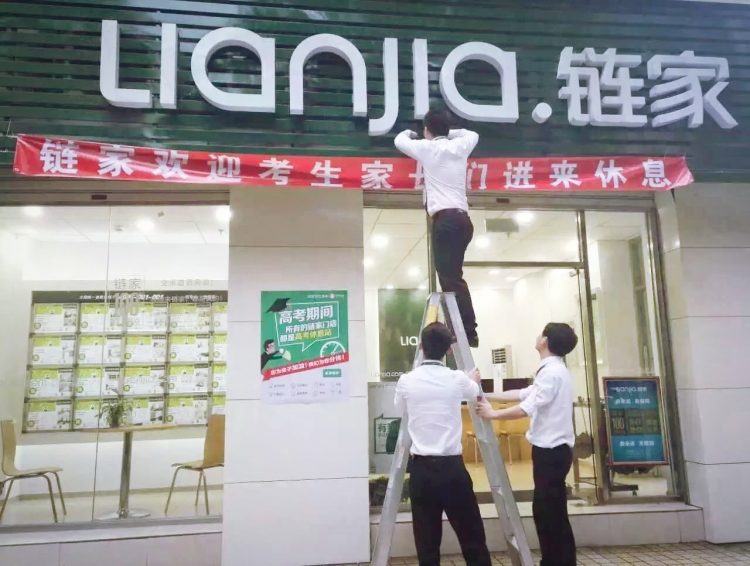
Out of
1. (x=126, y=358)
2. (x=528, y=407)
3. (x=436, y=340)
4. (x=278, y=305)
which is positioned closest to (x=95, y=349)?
(x=126, y=358)

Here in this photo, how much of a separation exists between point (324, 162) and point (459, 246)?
1573 millimetres

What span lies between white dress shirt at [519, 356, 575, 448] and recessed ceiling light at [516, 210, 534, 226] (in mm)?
2886

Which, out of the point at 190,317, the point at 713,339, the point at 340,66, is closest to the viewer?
the point at 340,66

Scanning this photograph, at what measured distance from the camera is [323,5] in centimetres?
543

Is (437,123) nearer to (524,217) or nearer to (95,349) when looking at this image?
(524,217)

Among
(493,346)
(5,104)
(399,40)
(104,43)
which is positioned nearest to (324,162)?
(399,40)

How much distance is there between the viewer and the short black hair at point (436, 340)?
3432mm

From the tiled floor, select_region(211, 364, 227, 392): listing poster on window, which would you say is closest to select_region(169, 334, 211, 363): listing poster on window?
select_region(211, 364, 227, 392): listing poster on window

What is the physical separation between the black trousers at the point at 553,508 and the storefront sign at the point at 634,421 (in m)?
2.63

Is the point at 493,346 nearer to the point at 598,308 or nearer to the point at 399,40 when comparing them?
the point at 598,308

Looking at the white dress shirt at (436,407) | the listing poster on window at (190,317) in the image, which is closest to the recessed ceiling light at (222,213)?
the listing poster on window at (190,317)

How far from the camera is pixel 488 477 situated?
3.56 m

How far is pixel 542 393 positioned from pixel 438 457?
2.97 feet

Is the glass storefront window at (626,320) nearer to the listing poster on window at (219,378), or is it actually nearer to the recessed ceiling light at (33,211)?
the listing poster on window at (219,378)
